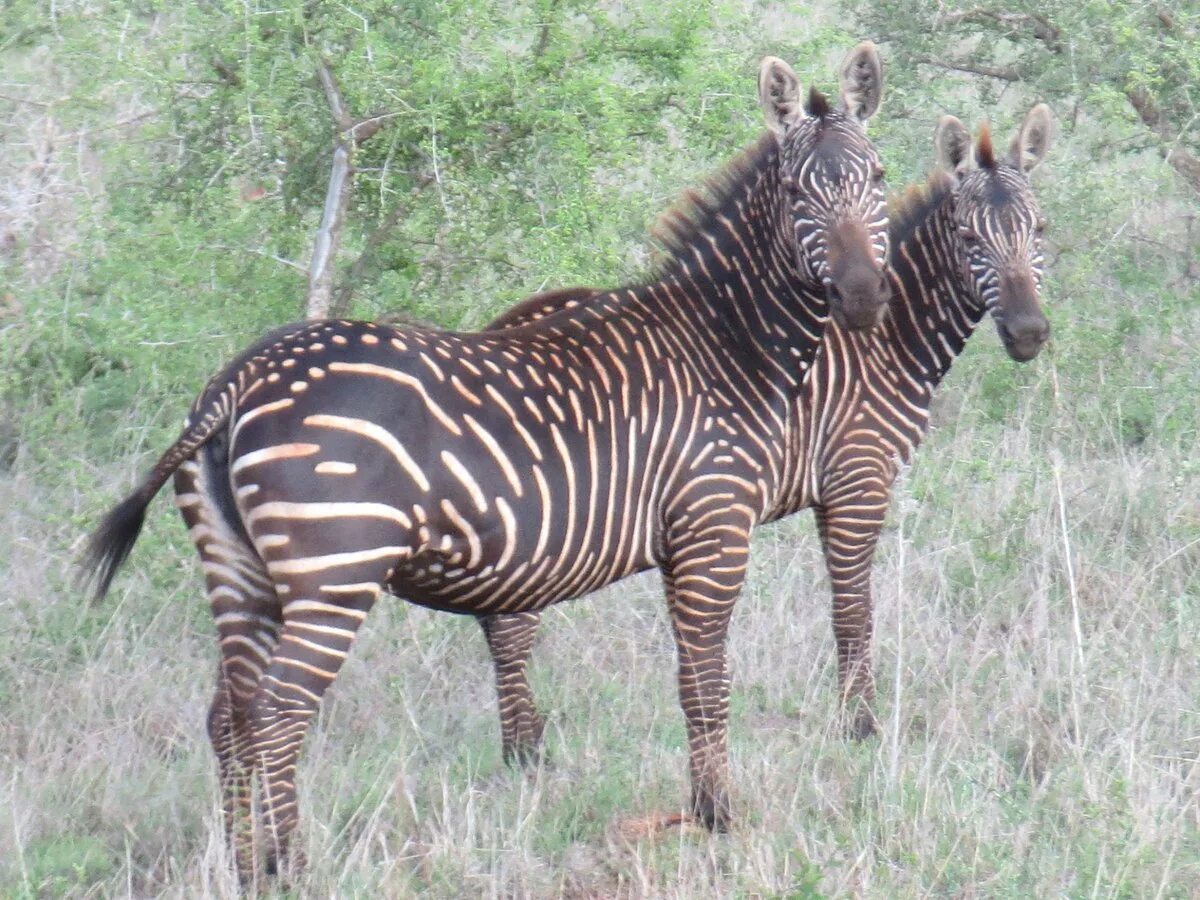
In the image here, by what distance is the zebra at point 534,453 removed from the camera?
13.5 feet

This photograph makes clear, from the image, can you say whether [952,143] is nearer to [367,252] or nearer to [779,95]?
[779,95]

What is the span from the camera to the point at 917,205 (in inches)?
250

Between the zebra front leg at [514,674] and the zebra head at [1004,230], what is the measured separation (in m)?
2.30

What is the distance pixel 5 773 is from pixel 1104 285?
7246mm

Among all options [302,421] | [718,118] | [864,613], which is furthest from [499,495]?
[718,118]

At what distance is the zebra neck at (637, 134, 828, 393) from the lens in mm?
5121

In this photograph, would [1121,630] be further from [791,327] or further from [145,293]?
[145,293]

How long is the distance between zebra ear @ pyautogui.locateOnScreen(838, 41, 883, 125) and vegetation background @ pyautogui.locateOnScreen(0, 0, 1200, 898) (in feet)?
3.58

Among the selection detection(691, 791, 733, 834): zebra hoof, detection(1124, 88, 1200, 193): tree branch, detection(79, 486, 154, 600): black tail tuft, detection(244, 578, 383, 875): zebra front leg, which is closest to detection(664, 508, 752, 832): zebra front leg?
detection(691, 791, 733, 834): zebra hoof

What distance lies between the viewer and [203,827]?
4.72m

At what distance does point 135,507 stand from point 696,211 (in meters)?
2.31

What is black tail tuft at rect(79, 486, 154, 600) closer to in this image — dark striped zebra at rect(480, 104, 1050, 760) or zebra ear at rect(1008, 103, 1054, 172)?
dark striped zebra at rect(480, 104, 1050, 760)

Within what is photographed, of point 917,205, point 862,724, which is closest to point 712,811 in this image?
point 862,724

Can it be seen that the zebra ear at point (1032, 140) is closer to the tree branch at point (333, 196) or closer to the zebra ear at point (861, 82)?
the zebra ear at point (861, 82)
